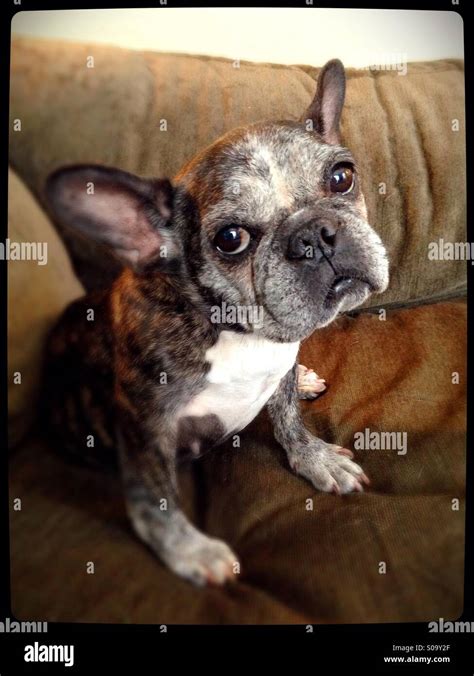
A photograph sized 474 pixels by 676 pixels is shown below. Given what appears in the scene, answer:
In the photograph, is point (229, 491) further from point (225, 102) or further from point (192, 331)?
point (225, 102)

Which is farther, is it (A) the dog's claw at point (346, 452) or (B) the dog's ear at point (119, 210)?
(A) the dog's claw at point (346, 452)

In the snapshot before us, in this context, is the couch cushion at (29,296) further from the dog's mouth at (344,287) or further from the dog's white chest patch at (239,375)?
the dog's mouth at (344,287)

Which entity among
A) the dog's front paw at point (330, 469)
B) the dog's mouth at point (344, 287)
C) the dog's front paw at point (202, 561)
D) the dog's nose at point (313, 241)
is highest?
the dog's nose at point (313, 241)

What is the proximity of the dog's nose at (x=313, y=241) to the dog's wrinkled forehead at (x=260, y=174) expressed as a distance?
1.9 inches

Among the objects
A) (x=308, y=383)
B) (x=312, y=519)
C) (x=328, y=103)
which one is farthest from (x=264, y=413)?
(x=328, y=103)

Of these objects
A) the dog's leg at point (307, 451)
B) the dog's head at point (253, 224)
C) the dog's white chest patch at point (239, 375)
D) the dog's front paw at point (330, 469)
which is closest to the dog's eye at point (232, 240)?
the dog's head at point (253, 224)

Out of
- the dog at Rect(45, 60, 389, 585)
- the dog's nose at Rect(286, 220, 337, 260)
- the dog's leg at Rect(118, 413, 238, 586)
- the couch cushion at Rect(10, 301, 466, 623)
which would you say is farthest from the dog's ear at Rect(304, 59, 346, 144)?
the dog's leg at Rect(118, 413, 238, 586)

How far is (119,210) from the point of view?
0.82 m

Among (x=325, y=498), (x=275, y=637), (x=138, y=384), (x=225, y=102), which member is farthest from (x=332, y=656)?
(x=225, y=102)

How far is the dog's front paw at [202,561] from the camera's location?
0.79 metres

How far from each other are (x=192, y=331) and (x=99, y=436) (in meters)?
0.24

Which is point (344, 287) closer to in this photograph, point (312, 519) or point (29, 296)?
point (312, 519)

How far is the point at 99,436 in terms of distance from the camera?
0.90 meters

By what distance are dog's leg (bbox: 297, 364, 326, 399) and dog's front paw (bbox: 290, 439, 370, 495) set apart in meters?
0.09
